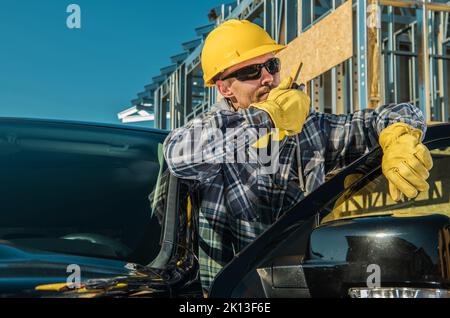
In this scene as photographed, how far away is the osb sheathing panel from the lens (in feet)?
18.9

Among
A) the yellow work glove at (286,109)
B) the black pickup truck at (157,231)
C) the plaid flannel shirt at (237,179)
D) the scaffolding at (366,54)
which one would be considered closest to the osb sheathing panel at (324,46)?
the scaffolding at (366,54)

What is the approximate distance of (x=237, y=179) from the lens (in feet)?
5.88

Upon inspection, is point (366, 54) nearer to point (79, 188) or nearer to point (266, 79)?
point (266, 79)

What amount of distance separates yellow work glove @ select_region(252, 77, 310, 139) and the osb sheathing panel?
4.16 m

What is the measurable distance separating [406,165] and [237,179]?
552mm

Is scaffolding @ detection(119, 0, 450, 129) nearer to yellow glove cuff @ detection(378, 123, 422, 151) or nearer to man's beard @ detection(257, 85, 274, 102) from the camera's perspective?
man's beard @ detection(257, 85, 274, 102)

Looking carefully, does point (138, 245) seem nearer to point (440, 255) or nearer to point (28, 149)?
point (28, 149)

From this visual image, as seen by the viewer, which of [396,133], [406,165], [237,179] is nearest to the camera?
[406,165]

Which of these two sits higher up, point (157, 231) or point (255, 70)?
point (255, 70)

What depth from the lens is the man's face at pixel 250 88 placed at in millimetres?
2039

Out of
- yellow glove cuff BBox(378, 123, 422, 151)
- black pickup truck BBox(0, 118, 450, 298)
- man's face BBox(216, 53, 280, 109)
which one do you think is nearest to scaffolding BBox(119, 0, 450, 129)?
man's face BBox(216, 53, 280, 109)

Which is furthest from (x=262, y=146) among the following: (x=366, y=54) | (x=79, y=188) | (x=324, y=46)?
(x=324, y=46)

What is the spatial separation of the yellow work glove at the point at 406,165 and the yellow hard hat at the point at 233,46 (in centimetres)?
68

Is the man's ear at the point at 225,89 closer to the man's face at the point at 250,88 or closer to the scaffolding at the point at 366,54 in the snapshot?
the man's face at the point at 250,88
